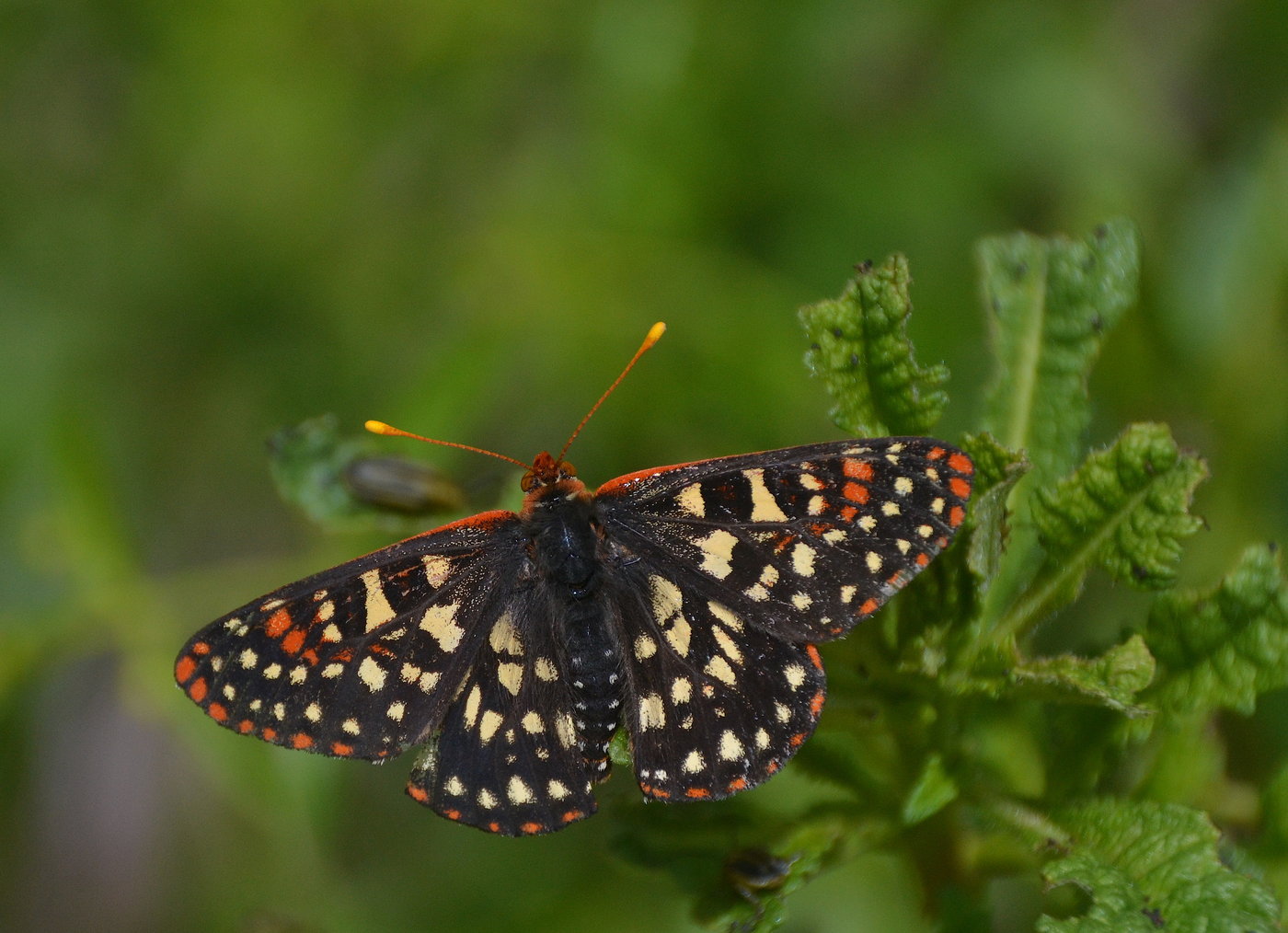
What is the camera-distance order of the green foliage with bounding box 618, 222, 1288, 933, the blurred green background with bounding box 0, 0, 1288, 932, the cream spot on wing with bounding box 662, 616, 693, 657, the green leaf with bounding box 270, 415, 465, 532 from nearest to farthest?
1. the green foliage with bounding box 618, 222, 1288, 933
2. the cream spot on wing with bounding box 662, 616, 693, 657
3. the green leaf with bounding box 270, 415, 465, 532
4. the blurred green background with bounding box 0, 0, 1288, 932

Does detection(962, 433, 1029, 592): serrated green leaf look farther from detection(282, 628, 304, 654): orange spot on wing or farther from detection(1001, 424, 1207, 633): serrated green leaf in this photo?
detection(282, 628, 304, 654): orange spot on wing

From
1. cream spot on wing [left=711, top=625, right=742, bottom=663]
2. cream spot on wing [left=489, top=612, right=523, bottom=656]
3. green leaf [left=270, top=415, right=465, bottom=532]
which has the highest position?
green leaf [left=270, top=415, right=465, bottom=532]

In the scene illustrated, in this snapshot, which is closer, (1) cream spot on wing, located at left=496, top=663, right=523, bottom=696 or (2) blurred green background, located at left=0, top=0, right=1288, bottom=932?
(1) cream spot on wing, located at left=496, top=663, right=523, bottom=696

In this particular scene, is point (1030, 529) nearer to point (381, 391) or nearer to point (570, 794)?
point (570, 794)

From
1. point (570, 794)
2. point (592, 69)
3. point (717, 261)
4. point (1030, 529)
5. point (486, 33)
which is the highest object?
point (486, 33)

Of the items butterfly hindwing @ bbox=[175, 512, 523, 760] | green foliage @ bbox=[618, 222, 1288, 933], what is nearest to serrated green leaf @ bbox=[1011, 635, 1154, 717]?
green foliage @ bbox=[618, 222, 1288, 933]

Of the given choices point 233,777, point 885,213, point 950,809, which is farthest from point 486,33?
point 950,809

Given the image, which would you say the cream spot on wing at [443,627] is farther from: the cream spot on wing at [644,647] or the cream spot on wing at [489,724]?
the cream spot on wing at [644,647]
